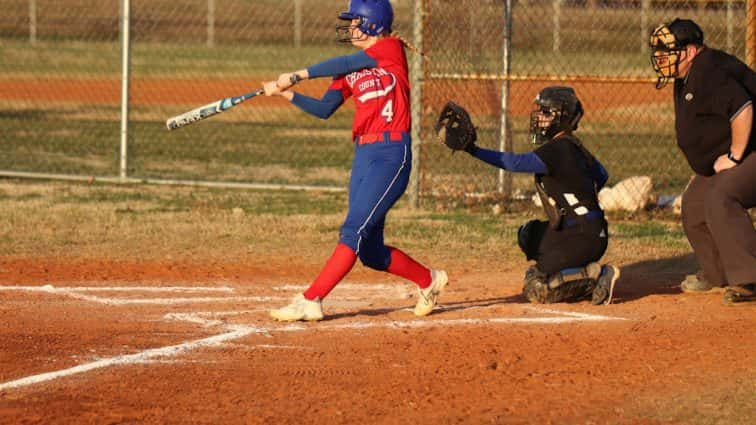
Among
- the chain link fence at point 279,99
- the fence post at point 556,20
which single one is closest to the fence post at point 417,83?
the chain link fence at point 279,99

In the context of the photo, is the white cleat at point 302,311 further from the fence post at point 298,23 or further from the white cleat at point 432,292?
the fence post at point 298,23

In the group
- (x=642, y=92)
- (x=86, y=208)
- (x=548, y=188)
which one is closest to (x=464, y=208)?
(x=86, y=208)

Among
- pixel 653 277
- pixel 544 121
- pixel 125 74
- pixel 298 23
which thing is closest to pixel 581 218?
pixel 544 121

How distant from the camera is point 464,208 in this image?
39.5 ft

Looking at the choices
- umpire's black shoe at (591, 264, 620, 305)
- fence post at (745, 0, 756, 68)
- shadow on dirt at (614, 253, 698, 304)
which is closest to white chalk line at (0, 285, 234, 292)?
umpire's black shoe at (591, 264, 620, 305)

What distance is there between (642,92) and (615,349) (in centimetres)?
1868

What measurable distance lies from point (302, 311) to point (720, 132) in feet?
8.96

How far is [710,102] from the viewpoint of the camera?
763 centimetres

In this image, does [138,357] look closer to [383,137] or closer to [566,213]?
[383,137]

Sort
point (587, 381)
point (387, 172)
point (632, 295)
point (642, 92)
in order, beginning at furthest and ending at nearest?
point (642, 92)
point (632, 295)
point (387, 172)
point (587, 381)

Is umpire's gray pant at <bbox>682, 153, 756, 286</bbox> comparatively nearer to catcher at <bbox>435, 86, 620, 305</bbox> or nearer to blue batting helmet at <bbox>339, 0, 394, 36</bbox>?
catcher at <bbox>435, 86, 620, 305</bbox>

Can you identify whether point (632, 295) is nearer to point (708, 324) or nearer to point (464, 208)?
point (708, 324)

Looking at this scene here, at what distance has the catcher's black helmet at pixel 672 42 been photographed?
772cm

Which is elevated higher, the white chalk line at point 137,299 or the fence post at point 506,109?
the fence post at point 506,109
